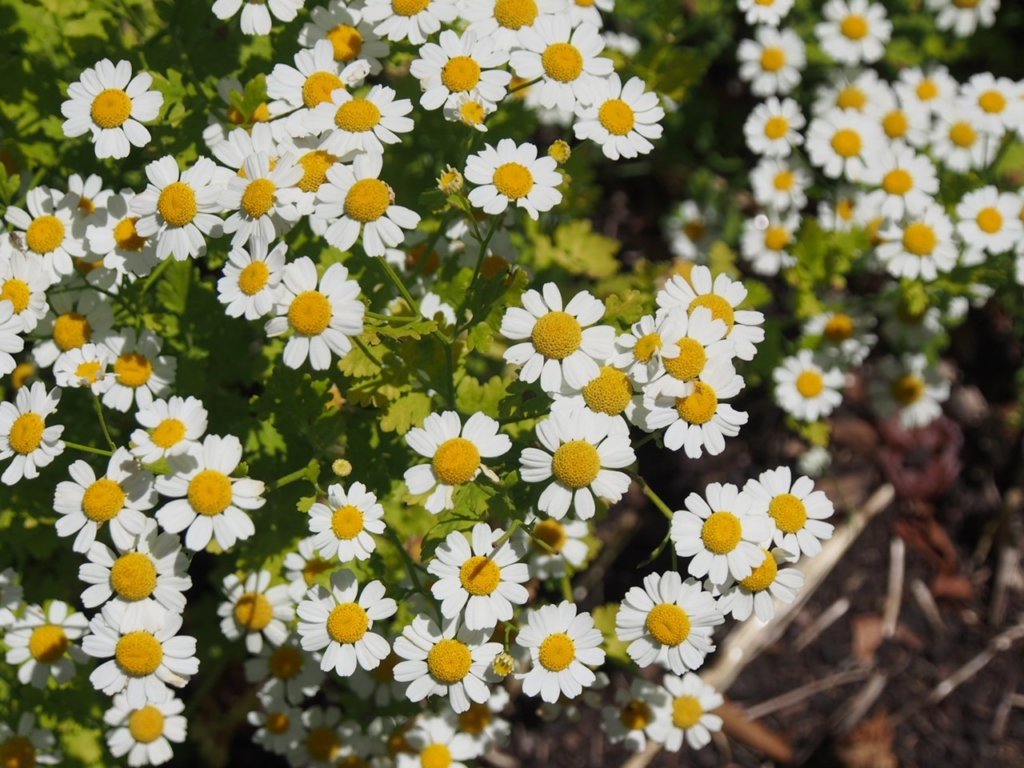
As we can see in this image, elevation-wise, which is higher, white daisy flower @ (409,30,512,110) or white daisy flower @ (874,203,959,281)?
white daisy flower @ (409,30,512,110)

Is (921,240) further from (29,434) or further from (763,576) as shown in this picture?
(29,434)

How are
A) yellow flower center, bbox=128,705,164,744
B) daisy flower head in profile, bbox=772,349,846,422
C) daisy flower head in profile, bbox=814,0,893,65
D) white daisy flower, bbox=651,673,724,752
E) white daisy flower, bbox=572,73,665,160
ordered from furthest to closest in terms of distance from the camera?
daisy flower head in profile, bbox=814,0,893,65 < daisy flower head in profile, bbox=772,349,846,422 < white daisy flower, bbox=651,673,724,752 < yellow flower center, bbox=128,705,164,744 < white daisy flower, bbox=572,73,665,160

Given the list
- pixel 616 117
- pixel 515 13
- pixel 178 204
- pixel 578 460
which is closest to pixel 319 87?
pixel 178 204

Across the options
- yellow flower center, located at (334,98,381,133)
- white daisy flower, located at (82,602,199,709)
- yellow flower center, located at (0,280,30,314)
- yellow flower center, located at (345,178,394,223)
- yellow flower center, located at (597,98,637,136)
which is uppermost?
yellow flower center, located at (334,98,381,133)

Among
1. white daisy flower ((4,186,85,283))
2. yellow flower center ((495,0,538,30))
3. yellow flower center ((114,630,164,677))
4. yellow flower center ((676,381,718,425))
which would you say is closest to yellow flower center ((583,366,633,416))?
yellow flower center ((676,381,718,425))

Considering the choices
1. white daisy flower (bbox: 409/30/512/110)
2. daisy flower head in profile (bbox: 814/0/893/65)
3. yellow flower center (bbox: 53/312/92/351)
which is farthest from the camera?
daisy flower head in profile (bbox: 814/0/893/65)

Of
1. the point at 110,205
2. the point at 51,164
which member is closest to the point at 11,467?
the point at 110,205

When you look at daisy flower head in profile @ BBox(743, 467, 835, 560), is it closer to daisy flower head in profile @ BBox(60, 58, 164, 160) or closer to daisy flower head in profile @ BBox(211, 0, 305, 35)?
daisy flower head in profile @ BBox(211, 0, 305, 35)
